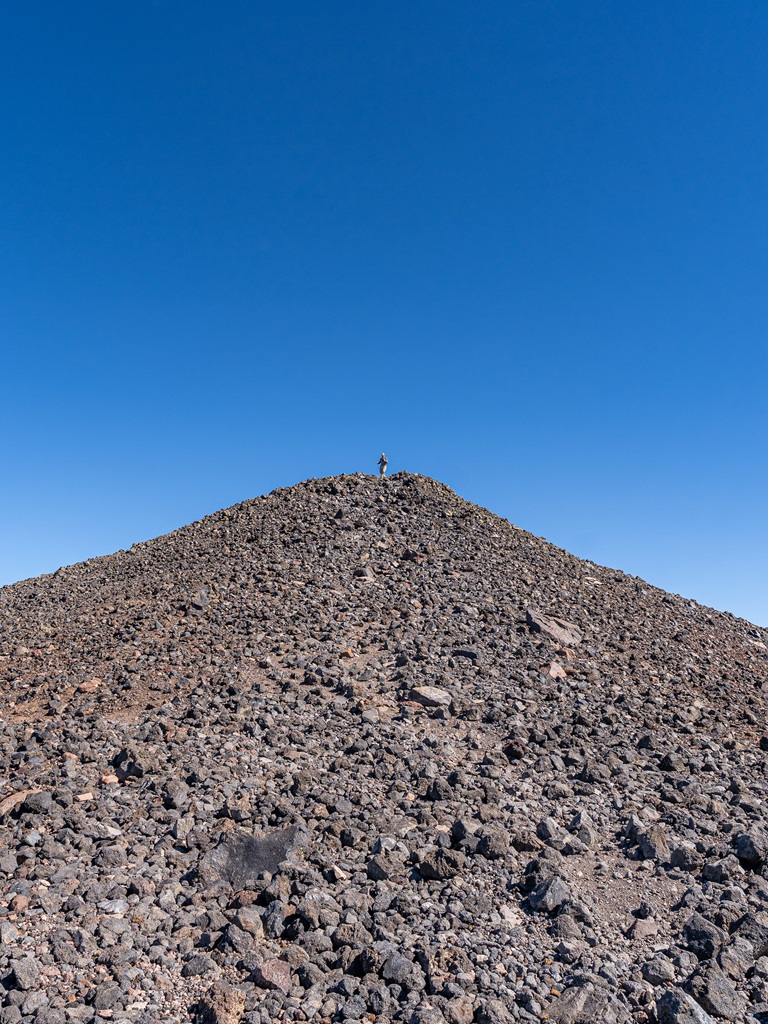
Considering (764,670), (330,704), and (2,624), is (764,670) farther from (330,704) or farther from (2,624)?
(2,624)

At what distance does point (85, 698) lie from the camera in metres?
10.4

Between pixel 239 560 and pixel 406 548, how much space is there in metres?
3.83

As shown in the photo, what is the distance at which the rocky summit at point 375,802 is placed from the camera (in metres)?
5.24

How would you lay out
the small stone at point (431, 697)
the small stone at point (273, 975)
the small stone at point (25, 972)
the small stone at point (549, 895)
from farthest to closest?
the small stone at point (431, 697) < the small stone at point (549, 895) < the small stone at point (273, 975) < the small stone at point (25, 972)

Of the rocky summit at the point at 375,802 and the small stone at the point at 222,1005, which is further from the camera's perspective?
the rocky summit at the point at 375,802

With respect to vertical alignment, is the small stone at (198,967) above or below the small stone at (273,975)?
below

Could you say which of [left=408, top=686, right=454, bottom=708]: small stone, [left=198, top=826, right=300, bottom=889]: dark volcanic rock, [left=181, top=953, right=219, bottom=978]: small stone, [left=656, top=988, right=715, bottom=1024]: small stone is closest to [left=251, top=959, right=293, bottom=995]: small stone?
[left=181, top=953, right=219, bottom=978]: small stone

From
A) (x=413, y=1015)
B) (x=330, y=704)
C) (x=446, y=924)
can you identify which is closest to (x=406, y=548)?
(x=330, y=704)

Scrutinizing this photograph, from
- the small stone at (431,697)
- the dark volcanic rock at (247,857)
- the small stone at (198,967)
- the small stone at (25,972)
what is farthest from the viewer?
the small stone at (431,697)

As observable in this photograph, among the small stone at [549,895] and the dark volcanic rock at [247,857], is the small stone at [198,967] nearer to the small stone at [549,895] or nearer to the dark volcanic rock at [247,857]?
the dark volcanic rock at [247,857]

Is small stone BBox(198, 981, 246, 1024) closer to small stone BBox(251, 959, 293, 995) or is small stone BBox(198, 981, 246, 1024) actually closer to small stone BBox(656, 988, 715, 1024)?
small stone BBox(251, 959, 293, 995)

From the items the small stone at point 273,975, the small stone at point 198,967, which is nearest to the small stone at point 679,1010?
the small stone at point 273,975

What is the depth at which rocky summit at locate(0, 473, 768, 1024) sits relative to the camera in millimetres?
5242

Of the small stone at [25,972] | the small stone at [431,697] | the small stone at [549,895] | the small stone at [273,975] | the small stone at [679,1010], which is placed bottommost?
the small stone at [25,972]
